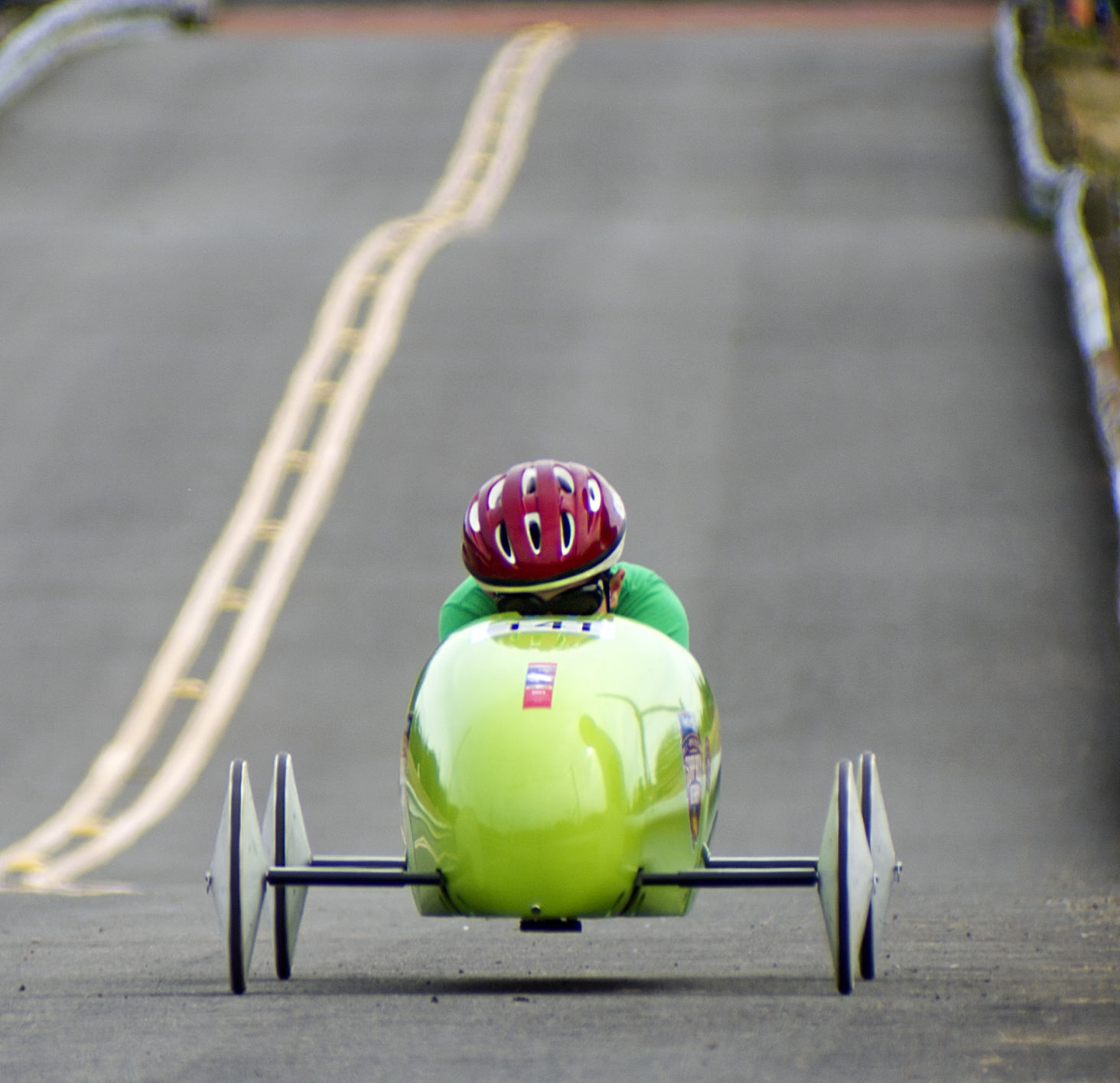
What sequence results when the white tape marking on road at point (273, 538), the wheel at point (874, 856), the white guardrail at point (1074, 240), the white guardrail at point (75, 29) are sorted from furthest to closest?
1. the white guardrail at point (75, 29)
2. the white guardrail at point (1074, 240)
3. the white tape marking on road at point (273, 538)
4. the wheel at point (874, 856)

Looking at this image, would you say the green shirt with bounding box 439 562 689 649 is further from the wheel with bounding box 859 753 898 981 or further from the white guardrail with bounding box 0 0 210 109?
the white guardrail with bounding box 0 0 210 109

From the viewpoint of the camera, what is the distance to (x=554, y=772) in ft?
18.4

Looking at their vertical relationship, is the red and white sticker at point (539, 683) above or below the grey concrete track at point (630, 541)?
above

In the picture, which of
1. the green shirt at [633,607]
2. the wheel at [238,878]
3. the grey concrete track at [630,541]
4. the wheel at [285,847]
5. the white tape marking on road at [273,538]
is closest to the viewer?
the grey concrete track at [630,541]

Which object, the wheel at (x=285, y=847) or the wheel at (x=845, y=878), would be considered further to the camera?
the wheel at (x=285, y=847)

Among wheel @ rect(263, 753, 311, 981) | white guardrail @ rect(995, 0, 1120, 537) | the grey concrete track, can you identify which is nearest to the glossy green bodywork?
the grey concrete track

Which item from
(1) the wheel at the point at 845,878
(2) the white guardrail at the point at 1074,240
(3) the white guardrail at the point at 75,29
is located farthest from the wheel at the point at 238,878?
(3) the white guardrail at the point at 75,29

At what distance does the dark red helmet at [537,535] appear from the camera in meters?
6.27

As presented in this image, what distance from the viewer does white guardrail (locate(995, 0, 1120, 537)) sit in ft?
49.2

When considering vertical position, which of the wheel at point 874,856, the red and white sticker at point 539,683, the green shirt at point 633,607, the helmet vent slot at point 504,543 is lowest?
the wheel at point 874,856

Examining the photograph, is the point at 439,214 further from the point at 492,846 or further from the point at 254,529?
the point at 492,846

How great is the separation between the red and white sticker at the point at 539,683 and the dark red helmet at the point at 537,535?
17.5 inches

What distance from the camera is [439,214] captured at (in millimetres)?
21891

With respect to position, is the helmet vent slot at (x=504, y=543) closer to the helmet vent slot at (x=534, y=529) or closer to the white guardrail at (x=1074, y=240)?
the helmet vent slot at (x=534, y=529)
